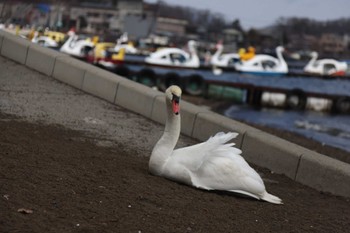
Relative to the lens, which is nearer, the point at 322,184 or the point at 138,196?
the point at 138,196

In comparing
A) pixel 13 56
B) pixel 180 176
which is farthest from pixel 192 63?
pixel 180 176

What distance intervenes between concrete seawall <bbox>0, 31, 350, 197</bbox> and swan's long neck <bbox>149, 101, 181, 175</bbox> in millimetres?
2103

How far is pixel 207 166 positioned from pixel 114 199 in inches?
58.4

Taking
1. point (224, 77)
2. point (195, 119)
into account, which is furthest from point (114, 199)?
point (224, 77)

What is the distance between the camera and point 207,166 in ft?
23.7

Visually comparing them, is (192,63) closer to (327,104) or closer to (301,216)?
(327,104)

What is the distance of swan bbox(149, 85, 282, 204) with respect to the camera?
7.18m

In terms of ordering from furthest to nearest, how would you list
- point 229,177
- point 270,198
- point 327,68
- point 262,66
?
point 327,68 < point 262,66 < point 270,198 < point 229,177

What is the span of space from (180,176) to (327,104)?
30.2 m

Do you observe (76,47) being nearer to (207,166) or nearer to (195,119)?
(195,119)

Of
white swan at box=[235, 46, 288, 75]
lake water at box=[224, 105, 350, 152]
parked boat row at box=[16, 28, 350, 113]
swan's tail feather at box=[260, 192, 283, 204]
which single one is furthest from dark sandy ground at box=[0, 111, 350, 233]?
white swan at box=[235, 46, 288, 75]

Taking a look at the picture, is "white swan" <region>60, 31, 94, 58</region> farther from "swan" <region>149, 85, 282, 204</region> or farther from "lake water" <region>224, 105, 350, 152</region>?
"swan" <region>149, 85, 282, 204</region>

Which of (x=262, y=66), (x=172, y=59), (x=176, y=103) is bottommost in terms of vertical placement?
(x=172, y=59)

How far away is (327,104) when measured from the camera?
36312 mm
